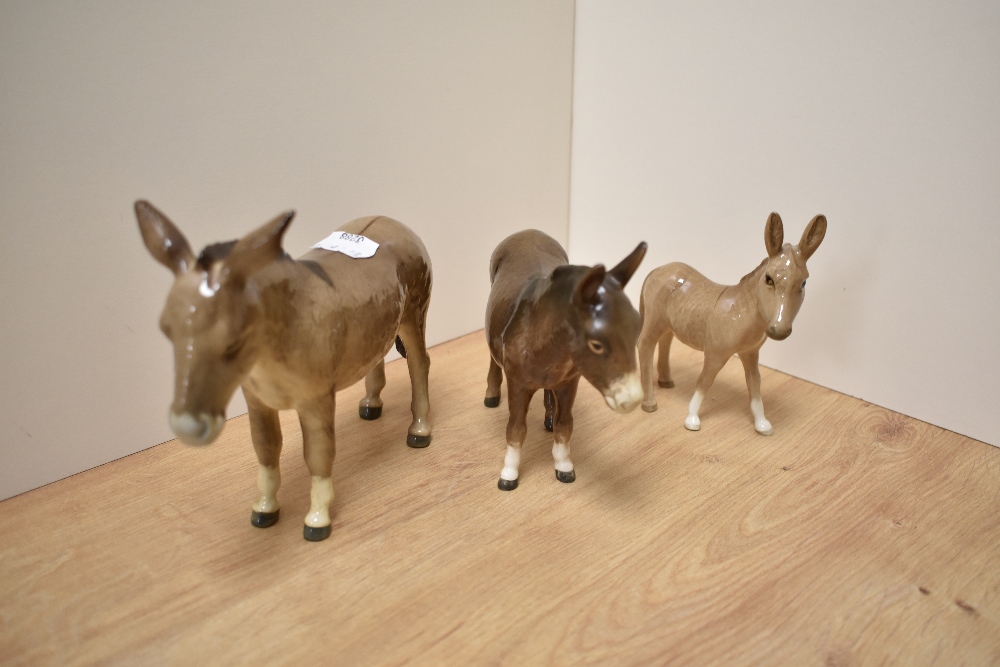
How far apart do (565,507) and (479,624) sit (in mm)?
374

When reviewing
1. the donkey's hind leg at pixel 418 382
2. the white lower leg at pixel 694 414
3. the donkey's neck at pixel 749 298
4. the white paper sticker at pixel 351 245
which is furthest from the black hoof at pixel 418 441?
the donkey's neck at pixel 749 298

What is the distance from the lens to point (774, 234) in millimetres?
1439

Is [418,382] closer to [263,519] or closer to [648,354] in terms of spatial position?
[263,519]

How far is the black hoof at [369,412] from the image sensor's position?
5.58 ft

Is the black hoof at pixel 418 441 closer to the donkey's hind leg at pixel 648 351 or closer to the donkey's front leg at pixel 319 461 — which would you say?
the donkey's front leg at pixel 319 461

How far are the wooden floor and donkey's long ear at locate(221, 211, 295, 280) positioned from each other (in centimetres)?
61

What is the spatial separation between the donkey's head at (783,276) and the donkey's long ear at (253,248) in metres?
1.10

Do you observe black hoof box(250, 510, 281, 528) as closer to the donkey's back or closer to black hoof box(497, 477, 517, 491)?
black hoof box(497, 477, 517, 491)

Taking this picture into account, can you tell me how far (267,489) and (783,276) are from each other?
4.16 feet

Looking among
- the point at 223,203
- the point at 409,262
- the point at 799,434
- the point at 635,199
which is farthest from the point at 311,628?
the point at 635,199

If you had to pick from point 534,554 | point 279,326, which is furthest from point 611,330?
point 279,326

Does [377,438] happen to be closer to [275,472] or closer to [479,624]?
[275,472]

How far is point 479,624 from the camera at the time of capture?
1.05 m

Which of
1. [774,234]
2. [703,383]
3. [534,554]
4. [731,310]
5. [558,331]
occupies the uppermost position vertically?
[774,234]
